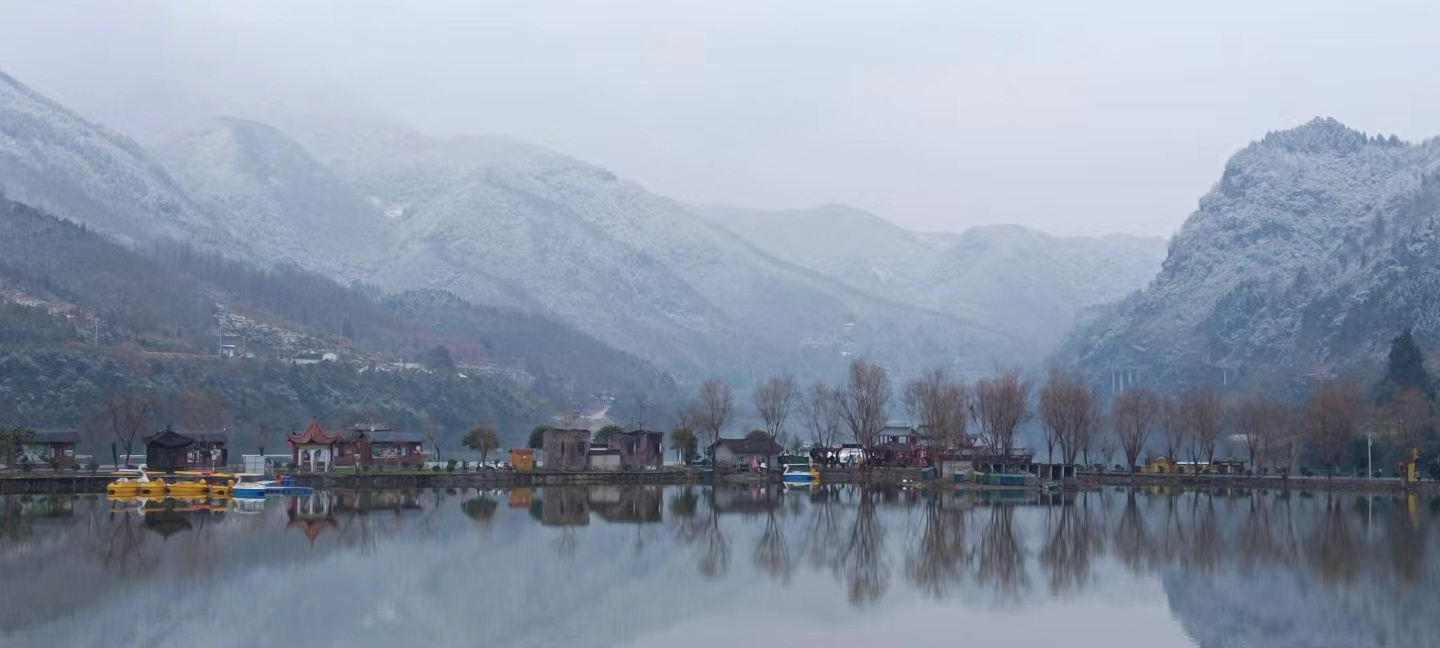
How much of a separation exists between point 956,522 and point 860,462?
4315 centimetres

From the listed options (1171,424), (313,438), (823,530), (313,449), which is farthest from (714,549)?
(1171,424)

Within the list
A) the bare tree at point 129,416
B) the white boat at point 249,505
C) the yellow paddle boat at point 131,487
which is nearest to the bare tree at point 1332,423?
the white boat at point 249,505

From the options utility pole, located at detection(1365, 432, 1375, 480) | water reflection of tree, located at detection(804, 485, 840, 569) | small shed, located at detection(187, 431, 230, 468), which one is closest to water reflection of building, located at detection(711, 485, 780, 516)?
water reflection of tree, located at detection(804, 485, 840, 569)

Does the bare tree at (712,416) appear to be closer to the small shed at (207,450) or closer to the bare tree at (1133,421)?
the bare tree at (1133,421)

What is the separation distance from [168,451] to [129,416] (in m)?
6.57

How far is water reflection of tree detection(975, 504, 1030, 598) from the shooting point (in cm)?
4131

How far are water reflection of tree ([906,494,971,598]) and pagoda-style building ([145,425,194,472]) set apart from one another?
41558mm

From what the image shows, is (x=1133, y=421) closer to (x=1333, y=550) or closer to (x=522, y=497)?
(x=522, y=497)

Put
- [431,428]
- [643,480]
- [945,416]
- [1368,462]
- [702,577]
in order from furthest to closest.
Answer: [431,428] < [945,416] < [1368,462] < [643,480] < [702,577]

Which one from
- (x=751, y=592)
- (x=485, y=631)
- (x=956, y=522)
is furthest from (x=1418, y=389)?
(x=485, y=631)

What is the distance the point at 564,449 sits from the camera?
98562mm

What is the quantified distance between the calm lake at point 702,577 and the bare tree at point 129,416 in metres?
24.4

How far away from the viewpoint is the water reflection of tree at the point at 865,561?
39.9 meters

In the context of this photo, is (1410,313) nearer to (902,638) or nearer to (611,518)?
(611,518)
